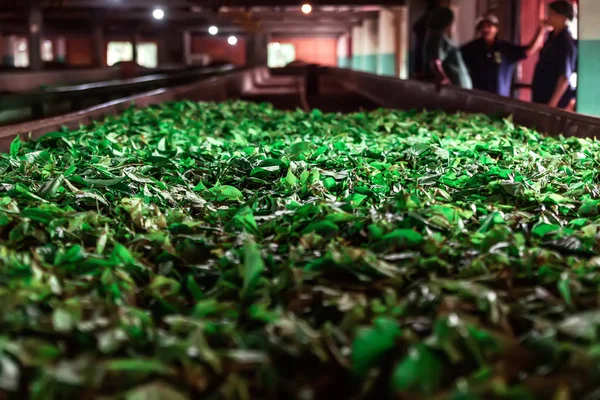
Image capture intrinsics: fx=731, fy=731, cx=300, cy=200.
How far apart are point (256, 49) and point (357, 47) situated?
19.3 feet

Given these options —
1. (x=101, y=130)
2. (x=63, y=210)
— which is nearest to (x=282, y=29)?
(x=101, y=130)

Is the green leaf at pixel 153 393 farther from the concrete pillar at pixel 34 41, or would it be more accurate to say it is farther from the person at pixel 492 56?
the concrete pillar at pixel 34 41

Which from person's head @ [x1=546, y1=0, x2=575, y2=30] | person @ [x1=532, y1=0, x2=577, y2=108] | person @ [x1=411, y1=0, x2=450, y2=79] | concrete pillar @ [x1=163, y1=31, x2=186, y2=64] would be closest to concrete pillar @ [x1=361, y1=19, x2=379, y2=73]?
concrete pillar @ [x1=163, y1=31, x2=186, y2=64]

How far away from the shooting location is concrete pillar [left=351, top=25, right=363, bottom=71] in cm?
4056

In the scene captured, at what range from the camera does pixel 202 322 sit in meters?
1.61

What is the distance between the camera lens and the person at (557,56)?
7.50 meters

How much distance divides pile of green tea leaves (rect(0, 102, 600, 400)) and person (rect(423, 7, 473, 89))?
5736 millimetres

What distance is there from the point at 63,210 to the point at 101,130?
3146 mm

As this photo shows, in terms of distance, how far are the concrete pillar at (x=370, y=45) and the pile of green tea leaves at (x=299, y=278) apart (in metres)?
31.2

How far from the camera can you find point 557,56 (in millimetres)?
7695

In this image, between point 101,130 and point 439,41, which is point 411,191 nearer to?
point 101,130

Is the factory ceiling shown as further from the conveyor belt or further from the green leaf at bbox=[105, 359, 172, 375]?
the green leaf at bbox=[105, 359, 172, 375]

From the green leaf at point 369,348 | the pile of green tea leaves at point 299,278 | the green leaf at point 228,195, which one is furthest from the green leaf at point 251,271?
the green leaf at point 228,195

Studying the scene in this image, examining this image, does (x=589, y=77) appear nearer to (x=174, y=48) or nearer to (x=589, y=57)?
(x=589, y=57)
